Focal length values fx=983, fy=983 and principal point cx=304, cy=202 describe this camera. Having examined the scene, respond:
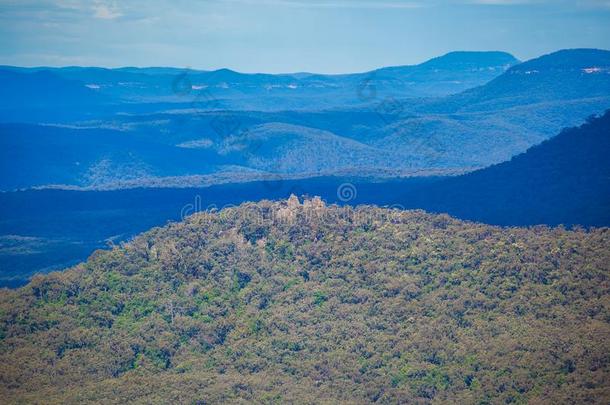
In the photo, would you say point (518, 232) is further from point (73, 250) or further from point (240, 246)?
point (73, 250)

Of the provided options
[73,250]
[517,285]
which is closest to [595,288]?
[517,285]

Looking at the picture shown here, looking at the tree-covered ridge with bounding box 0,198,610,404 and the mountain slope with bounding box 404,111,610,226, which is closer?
the tree-covered ridge with bounding box 0,198,610,404

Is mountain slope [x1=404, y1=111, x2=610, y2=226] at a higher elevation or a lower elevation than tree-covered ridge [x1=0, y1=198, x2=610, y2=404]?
higher

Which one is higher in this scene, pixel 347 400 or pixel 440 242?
pixel 440 242

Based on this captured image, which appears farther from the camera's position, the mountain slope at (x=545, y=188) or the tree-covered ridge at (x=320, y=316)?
the mountain slope at (x=545, y=188)

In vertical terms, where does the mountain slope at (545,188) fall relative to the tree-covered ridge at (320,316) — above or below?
above
